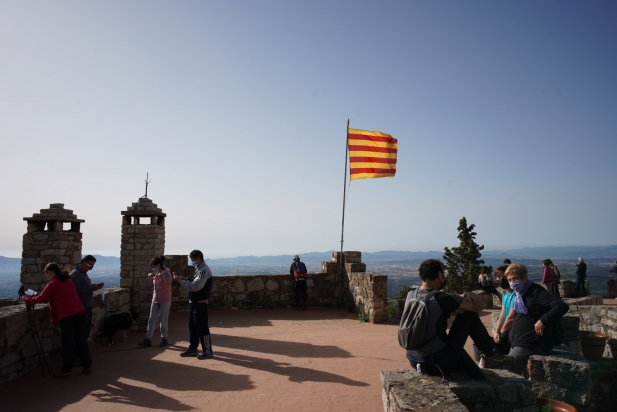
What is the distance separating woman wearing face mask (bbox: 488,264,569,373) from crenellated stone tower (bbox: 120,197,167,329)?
286 inches

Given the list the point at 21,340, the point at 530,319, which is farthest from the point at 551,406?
the point at 21,340

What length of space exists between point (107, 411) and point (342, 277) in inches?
344

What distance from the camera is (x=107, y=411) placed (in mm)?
4512

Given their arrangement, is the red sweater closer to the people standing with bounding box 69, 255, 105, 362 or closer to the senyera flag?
the people standing with bounding box 69, 255, 105, 362

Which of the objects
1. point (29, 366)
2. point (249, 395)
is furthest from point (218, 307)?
point (249, 395)

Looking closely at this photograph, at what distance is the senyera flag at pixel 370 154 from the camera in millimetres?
13016

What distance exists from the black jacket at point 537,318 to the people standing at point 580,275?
12201mm

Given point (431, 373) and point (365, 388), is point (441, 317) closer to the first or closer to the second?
point (431, 373)

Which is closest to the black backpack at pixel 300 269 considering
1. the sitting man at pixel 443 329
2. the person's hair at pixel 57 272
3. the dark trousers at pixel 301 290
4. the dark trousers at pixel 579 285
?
the dark trousers at pixel 301 290

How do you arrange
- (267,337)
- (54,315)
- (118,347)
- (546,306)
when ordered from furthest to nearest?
(267,337) → (118,347) → (54,315) → (546,306)

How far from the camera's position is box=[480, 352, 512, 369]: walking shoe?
14.7 feet

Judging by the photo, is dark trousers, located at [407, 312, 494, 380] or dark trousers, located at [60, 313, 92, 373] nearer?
dark trousers, located at [407, 312, 494, 380]

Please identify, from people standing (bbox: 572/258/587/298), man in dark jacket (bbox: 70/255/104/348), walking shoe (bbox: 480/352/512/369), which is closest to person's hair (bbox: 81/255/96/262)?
man in dark jacket (bbox: 70/255/104/348)

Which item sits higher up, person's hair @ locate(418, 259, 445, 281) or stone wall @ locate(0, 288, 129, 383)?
person's hair @ locate(418, 259, 445, 281)
